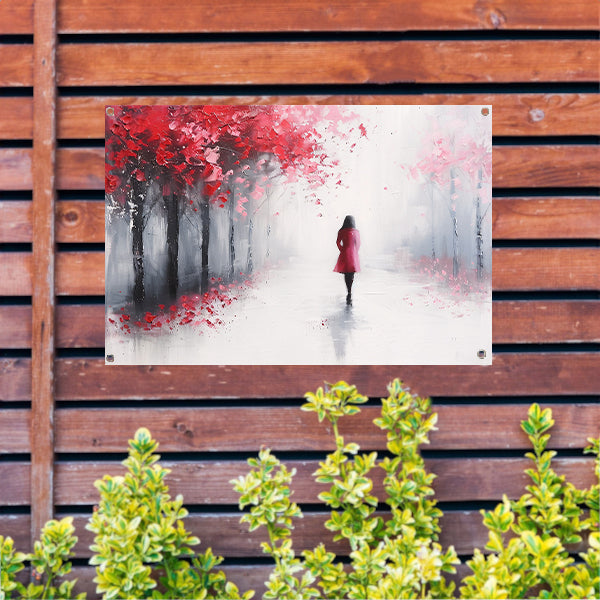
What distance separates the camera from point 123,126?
1.85 m

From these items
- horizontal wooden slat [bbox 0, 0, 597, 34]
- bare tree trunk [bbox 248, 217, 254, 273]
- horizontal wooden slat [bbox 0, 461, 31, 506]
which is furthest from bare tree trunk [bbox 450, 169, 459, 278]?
horizontal wooden slat [bbox 0, 461, 31, 506]

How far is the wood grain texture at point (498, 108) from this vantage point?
187cm

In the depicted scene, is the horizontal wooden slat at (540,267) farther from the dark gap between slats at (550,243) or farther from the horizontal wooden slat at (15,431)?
the horizontal wooden slat at (15,431)

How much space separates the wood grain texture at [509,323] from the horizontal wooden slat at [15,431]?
259mm

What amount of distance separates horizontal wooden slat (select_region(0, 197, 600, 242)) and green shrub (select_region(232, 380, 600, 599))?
0.66 m

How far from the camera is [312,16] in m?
1.87

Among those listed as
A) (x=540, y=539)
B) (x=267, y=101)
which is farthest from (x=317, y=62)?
(x=540, y=539)

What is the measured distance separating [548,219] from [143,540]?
1831mm

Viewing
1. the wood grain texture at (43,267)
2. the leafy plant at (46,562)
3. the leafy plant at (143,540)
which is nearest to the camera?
the leafy plant at (143,540)

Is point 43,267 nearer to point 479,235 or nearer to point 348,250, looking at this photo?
point 348,250

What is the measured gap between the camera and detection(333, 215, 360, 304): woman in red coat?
1856 mm

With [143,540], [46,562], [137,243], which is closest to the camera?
[143,540]

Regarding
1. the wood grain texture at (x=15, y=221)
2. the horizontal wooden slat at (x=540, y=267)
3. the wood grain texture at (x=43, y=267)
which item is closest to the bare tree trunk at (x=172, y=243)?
the wood grain texture at (x=43, y=267)

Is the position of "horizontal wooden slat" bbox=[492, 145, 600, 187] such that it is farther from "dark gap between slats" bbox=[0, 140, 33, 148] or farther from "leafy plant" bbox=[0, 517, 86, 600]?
"leafy plant" bbox=[0, 517, 86, 600]
